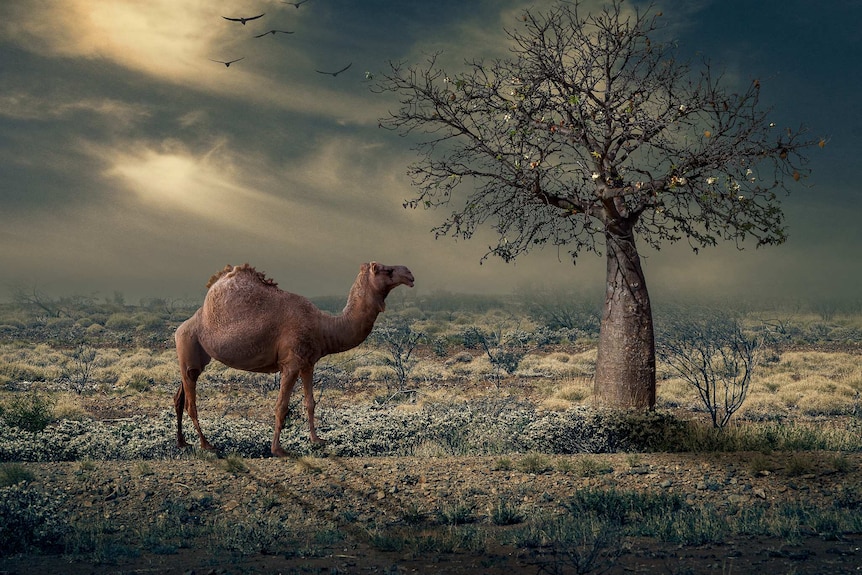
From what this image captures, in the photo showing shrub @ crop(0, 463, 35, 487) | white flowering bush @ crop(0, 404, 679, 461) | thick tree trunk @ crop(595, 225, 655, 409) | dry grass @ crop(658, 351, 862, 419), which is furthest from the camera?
dry grass @ crop(658, 351, 862, 419)

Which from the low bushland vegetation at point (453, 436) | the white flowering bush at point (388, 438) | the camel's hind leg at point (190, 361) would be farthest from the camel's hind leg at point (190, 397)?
the white flowering bush at point (388, 438)

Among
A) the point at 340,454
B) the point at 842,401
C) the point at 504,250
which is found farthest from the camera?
the point at 842,401

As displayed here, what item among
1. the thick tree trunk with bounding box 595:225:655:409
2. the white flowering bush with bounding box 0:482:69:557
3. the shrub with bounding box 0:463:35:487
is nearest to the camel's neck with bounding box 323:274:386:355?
the white flowering bush with bounding box 0:482:69:557

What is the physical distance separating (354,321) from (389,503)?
2274 mm

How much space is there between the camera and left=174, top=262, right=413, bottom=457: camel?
9828 millimetres

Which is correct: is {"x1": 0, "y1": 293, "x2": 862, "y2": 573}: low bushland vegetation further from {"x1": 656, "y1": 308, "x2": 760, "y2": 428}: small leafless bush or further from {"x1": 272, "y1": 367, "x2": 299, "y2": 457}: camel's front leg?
{"x1": 272, "y1": 367, "x2": 299, "y2": 457}: camel's front leg

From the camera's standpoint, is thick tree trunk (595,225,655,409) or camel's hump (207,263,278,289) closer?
camel's hump (207,263,278,289)

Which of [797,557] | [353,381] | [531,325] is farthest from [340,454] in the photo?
[531,325]

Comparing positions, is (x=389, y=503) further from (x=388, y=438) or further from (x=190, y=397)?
(x=388, y=438)

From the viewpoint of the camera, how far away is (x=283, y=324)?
9977 millimetres

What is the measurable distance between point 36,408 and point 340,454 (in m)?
7.03

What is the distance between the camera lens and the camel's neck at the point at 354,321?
9.85 metres

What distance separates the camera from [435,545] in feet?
24.6

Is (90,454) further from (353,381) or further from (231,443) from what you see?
(353,381)
